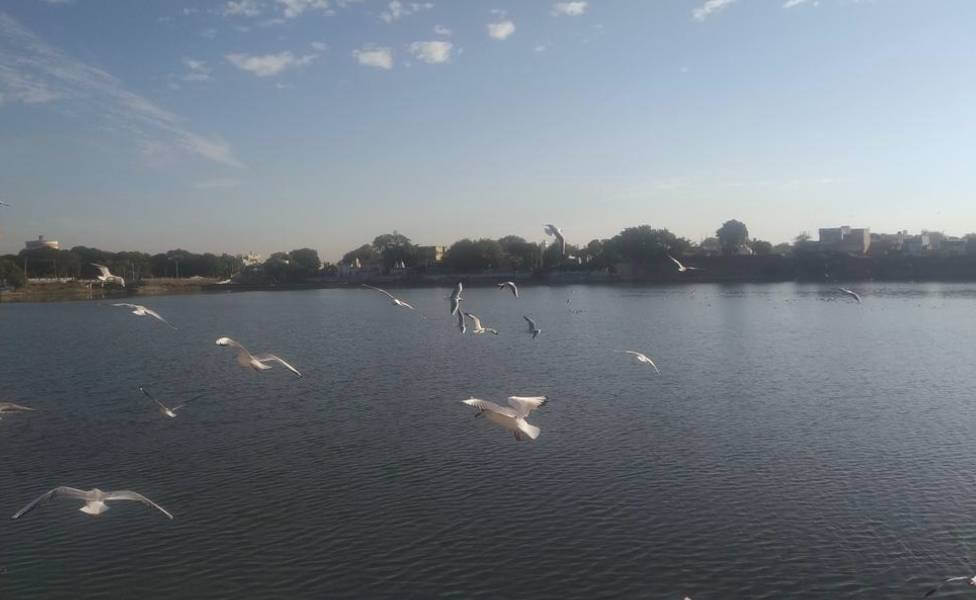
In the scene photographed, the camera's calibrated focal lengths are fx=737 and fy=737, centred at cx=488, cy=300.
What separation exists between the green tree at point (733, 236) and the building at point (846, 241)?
14945mm

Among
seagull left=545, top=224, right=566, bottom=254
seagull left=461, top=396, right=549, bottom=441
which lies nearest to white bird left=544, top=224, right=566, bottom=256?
seagull left=545, top=224, right=566, bottom=254

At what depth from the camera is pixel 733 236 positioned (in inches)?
5812

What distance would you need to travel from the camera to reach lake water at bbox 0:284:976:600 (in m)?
11.9

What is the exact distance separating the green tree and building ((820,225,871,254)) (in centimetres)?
1494

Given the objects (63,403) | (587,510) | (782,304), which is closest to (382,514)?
(587,510)

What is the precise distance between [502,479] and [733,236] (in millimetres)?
141455

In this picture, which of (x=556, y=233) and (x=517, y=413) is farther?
(x=556, y=233)

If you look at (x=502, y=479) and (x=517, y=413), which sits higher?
(x=517, y=413)

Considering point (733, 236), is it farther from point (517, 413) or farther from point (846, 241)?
point (517, 413)

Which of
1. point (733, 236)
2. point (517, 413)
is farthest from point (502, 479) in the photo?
point (733, 236)

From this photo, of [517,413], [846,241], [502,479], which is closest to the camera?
[517,413]

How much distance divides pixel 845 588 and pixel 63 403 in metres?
23.6

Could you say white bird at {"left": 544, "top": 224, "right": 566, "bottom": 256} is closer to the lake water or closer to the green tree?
the lake water

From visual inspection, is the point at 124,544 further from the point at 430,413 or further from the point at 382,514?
the point at 430,413
